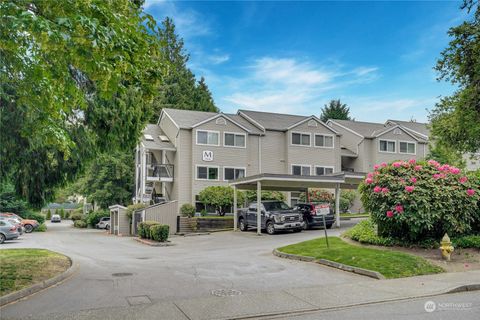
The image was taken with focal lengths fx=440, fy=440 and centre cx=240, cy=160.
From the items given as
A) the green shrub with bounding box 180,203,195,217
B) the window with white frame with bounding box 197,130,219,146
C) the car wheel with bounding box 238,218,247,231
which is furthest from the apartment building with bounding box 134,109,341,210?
the car wheel with bounding box 238,218,247,231

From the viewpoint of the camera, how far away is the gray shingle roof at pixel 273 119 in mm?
38400

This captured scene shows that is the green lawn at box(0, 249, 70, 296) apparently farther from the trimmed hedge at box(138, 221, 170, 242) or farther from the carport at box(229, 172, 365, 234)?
the carport at box(229, 172, 365, 234)

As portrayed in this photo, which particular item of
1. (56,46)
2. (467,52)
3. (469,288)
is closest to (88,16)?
(56,46)

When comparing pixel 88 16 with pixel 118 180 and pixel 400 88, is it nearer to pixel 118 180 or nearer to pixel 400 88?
pixel 400 88

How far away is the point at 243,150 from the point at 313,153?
254 inches

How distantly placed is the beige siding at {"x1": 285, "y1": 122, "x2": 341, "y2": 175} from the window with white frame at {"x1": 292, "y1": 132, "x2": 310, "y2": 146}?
0.26 metres

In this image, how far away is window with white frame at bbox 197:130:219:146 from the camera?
35.4 meters

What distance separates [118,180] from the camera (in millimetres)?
49188

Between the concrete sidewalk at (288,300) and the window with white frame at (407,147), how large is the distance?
3267cm

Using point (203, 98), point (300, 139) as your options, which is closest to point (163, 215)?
point (300, 139)

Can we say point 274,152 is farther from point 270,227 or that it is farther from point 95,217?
point 95,217

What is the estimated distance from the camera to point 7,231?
28469 mm

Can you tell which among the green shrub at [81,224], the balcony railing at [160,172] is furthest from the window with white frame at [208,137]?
the green shrub at [81,224]

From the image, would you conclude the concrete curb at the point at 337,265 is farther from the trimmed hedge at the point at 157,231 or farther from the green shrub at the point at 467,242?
the trimmed hedge at the point at 157,231
